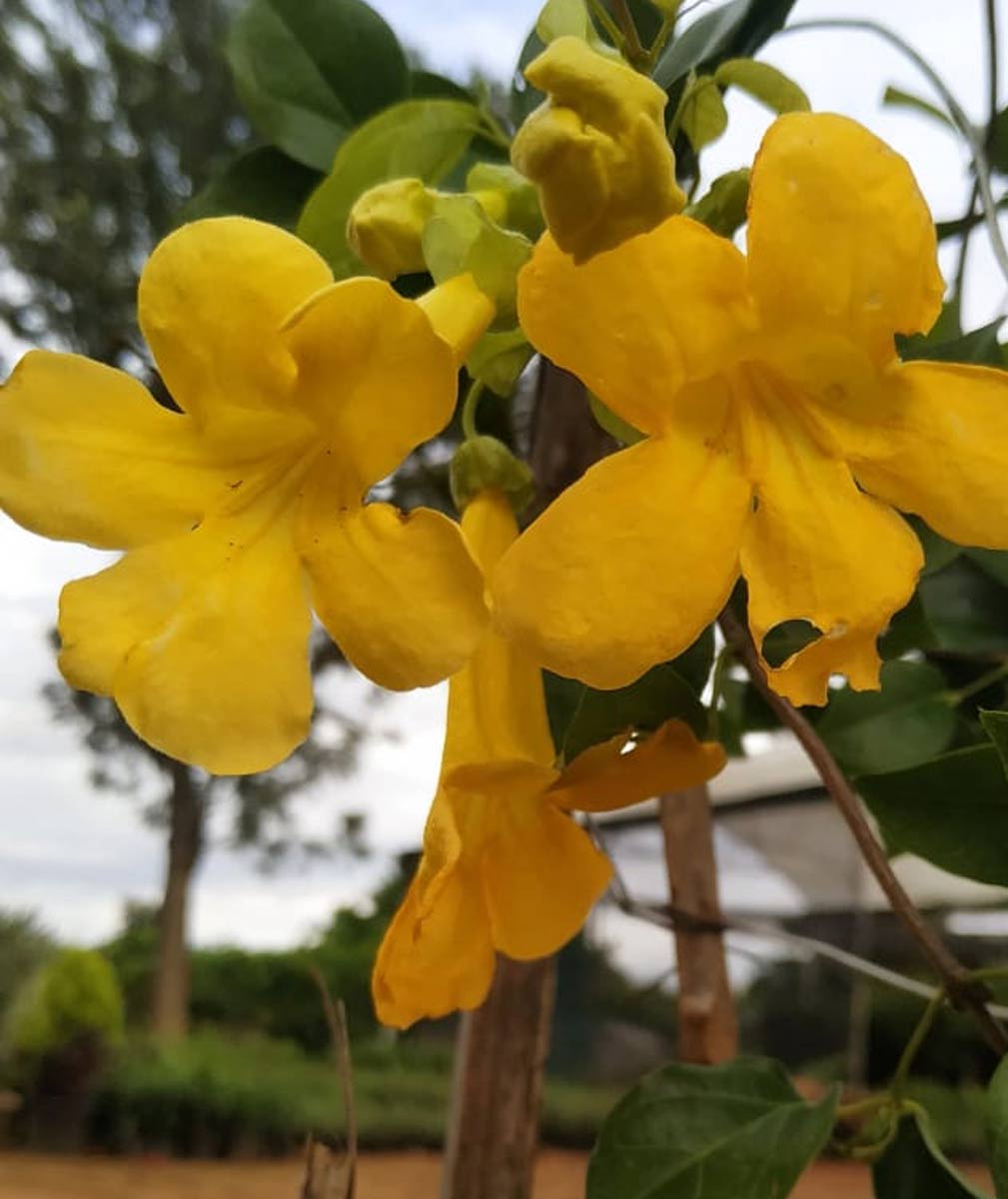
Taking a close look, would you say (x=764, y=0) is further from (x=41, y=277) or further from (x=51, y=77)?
(x=51, y=77)

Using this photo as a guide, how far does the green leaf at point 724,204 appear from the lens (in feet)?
0.81

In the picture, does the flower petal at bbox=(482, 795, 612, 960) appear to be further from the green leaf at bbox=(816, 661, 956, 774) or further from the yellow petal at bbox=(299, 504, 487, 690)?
the green leaf at bbox=(816, 661, 956, 774)

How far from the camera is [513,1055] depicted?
46 cm

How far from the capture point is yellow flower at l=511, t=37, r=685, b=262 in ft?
0.55

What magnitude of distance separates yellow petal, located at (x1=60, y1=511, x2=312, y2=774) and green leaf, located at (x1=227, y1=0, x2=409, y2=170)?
0.85 ft

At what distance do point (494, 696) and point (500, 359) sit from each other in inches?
2.9

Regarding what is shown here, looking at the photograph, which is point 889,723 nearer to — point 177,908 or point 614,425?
point 614,425

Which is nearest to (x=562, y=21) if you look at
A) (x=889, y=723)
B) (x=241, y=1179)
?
(x=889, y=723)

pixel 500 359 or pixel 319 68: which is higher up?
pixel 319 68

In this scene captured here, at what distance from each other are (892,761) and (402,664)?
0.28 m

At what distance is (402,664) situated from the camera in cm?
20

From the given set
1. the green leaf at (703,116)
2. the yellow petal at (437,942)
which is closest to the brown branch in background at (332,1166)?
the yellow petal at (437,942)

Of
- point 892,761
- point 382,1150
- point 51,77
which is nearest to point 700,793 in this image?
point 892,761

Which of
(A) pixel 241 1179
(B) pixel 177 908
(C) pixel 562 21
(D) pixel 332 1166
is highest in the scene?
(B) pixel 177 908
